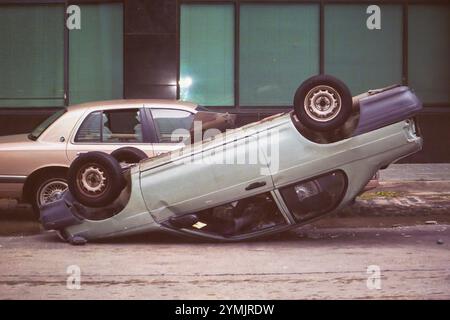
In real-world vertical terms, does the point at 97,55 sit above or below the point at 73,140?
above

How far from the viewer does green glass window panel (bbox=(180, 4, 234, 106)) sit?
698 inches

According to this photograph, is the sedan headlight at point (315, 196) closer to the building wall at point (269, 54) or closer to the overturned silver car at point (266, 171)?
the overturned silver car at point (266, 171)

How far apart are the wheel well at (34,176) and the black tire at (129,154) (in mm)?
983

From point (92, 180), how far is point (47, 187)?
1.94 metres

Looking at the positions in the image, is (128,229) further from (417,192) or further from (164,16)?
(164,16)

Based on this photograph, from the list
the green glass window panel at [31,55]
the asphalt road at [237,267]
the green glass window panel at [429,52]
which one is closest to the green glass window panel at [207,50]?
the green glass window panel at [31,55]

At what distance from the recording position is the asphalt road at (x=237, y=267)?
7.13 m

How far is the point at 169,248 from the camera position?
9.38m

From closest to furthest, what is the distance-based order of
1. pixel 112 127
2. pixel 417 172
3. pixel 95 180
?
pixel 95 180 → pixel 112 127 → pixel 417 172

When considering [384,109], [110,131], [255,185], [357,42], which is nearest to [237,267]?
[255,185]

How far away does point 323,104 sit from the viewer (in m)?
9.04

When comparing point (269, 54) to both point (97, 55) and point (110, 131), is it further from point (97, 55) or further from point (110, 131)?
point (110, 131)
